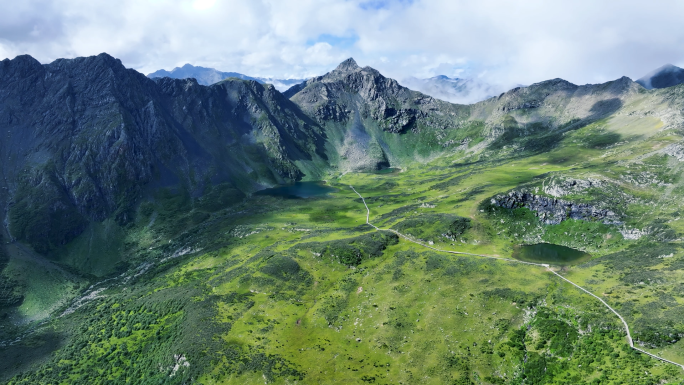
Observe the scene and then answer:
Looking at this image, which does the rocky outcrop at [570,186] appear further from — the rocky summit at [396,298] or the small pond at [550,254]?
the small pond at [550,254]

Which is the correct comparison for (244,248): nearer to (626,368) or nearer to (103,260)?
(103,260)

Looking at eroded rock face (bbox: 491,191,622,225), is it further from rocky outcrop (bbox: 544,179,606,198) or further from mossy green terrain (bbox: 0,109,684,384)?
rocky outcrop (bbox: 544,179,606,198)

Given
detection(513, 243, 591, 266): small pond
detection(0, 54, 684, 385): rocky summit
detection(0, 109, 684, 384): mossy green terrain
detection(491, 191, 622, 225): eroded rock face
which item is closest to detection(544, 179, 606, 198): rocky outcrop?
detection(0, 54, 684, 385): rocky summit

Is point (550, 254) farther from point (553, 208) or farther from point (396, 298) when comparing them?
point (396, 298)

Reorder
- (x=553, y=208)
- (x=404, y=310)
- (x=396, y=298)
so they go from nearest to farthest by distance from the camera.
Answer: (x=404, y=310)
(x=396, y=298)
(x=553, y=208)

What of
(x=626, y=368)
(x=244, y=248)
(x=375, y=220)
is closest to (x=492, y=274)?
(x=626, y=368)

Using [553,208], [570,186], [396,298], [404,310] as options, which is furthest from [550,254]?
[404,310]
